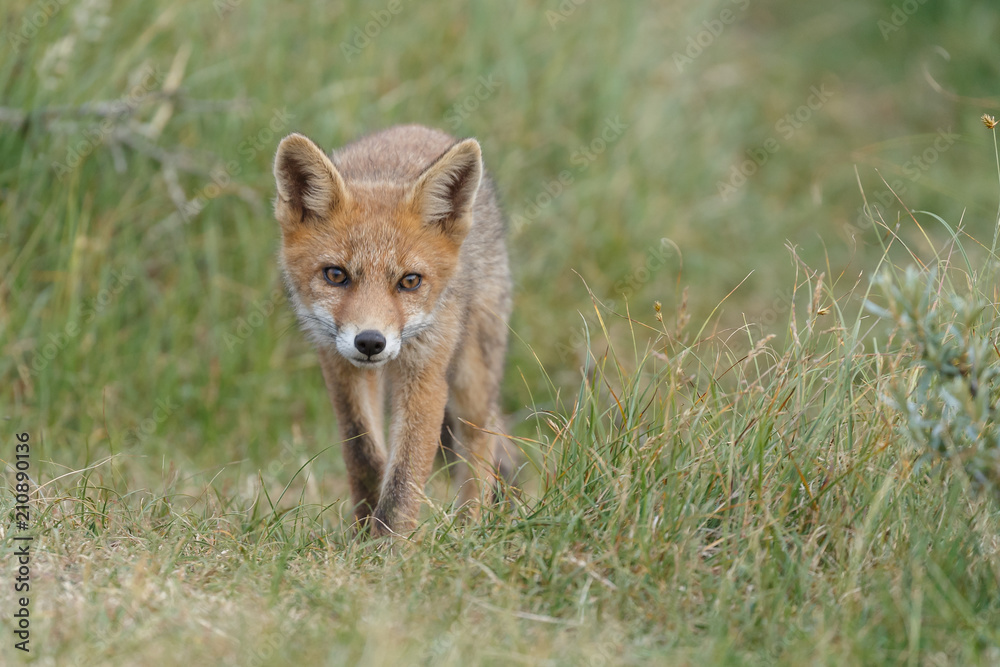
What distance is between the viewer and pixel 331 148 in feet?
21.9

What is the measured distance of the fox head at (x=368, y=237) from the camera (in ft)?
13.0

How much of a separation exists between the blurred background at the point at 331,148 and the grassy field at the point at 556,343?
3cm

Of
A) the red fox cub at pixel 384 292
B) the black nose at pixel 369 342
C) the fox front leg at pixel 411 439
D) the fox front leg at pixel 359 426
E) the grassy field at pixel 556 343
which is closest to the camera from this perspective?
the grassy field at pixel 556 343

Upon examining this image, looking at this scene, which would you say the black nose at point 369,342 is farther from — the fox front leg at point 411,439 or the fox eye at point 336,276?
the fox front leg at point 411,439

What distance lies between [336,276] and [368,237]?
0.21 meters

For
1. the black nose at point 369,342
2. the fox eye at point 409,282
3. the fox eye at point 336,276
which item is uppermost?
the fox eye at point 336,276

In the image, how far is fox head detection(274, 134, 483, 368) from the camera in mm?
3955

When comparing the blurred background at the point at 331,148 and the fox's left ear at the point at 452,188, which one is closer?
the fox's left ear at the point at 452,188

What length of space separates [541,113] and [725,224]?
6.43ft

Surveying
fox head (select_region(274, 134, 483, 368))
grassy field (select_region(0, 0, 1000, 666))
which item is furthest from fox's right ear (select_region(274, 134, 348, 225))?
grassy field (select_region(0, 0, 1000, 666))

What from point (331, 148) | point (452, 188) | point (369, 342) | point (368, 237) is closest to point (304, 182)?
point (368, 237)

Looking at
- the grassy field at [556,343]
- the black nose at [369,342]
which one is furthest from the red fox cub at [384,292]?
the grassy field at [556,343]

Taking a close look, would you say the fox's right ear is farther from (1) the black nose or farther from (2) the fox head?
(1) the black nose

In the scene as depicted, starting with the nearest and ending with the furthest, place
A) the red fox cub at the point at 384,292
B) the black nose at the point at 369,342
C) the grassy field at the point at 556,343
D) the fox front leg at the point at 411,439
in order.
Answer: the grassy field at the point at 556,343
the black nose at the point at 369,342
the red fox cub at the point at 384,292
the fox front leg at the point at 411,439
